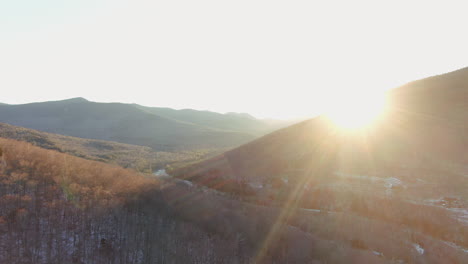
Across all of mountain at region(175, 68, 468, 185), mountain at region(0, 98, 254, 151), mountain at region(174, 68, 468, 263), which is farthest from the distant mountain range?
mountain at region(174, 68, 468, 263)

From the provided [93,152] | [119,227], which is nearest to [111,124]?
Answer: [93,152]

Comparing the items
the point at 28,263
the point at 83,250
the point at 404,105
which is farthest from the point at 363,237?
the point at 404,105

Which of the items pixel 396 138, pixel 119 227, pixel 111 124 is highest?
pixel 396 138

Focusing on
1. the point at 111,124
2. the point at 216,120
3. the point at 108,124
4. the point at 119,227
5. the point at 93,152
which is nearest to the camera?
the point at 119,227

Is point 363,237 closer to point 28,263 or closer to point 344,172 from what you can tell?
point 344,172

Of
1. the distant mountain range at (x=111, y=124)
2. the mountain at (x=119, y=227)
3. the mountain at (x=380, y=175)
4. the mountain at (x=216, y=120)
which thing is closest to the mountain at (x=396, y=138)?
the mountain at (x=380, y=175)

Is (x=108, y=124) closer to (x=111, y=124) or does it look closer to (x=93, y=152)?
(x=111, y=124)
